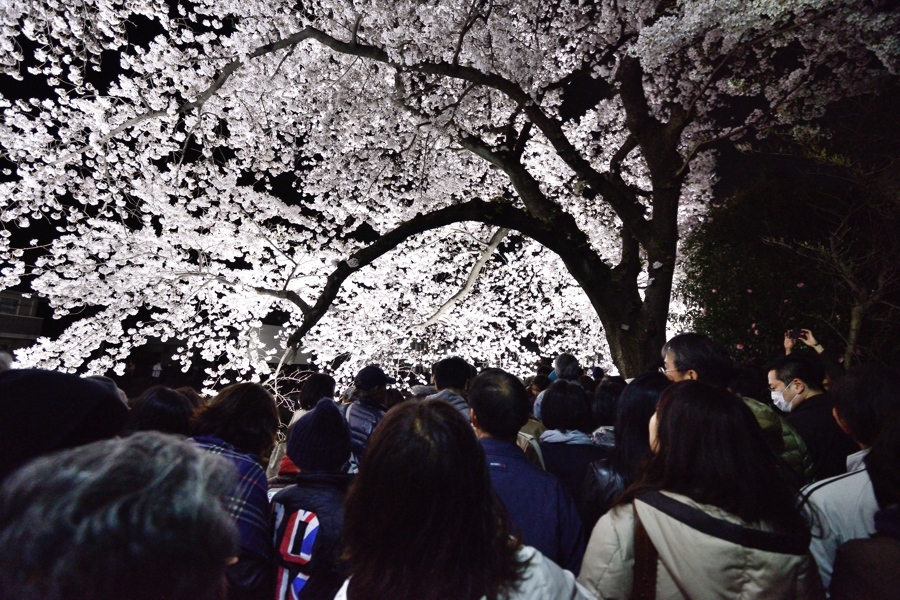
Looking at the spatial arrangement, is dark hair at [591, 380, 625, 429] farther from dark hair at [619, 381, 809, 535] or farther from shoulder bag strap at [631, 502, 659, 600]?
shoulder bag strap at [631, 502, 659, 600]

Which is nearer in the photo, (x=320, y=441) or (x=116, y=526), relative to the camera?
(x=116, y=526)

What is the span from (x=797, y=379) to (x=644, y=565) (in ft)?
9.20

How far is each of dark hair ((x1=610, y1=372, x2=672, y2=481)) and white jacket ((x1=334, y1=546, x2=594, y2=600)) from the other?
1.24 metres

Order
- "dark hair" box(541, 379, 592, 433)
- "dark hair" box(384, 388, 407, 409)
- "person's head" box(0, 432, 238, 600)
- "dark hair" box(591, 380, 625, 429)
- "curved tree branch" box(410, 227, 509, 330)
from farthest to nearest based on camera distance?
"curved tree branch" box(410, 227, 509, 330)
"dark hair" box(384, 388, 407, 409)
"dark hair" box(591, 380, 625, 429)
"dark hair" box(541, 379, 592, 433)
"person's head" box(0, 432, 238, 600)

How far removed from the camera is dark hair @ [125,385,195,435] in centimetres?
286

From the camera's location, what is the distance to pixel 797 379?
148 inches

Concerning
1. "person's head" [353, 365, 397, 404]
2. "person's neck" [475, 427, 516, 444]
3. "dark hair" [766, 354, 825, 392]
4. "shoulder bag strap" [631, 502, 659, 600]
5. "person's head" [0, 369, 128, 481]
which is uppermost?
"dark hair" [766, 354, 825, 392]

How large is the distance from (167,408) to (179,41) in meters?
7.17

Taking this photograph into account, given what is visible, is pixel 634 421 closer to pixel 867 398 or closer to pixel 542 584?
pixel 867 398

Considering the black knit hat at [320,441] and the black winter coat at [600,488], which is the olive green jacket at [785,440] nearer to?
the black winter coat at [600,488]

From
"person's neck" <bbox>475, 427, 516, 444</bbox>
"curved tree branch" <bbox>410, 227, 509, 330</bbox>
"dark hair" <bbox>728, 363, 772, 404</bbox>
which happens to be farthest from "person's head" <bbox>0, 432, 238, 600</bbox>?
"curved tree branch" <bbox>410, 227, 509, 330</bbox>

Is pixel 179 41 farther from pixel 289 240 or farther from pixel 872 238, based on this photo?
pixel 872 238

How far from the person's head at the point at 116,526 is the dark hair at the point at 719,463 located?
1429mm

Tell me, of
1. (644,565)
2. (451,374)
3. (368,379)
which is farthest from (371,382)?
(644,565)
